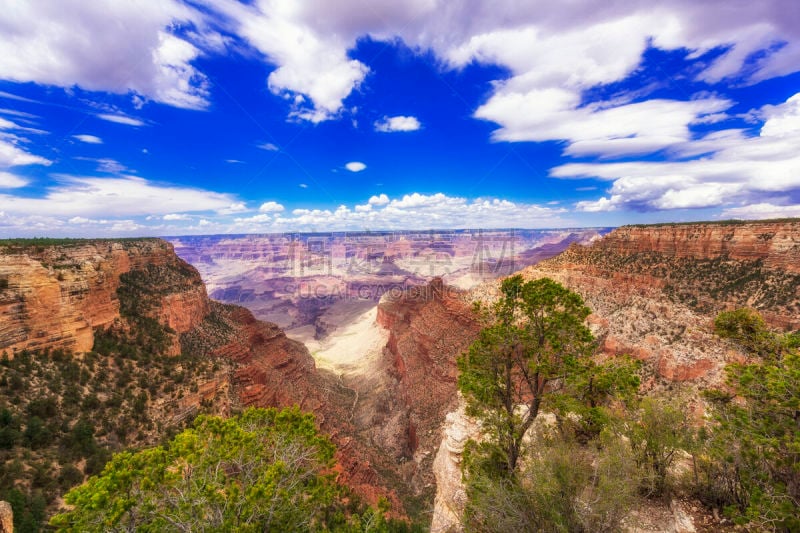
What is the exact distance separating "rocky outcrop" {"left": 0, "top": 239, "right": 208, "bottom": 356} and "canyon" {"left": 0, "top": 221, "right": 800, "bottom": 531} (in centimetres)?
8

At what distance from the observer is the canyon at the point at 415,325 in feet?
67.2

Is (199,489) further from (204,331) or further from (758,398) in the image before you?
(204,331)

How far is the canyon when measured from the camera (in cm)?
Result: 2047

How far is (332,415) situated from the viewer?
3669cm

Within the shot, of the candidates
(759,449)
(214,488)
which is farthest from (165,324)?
(759,449)

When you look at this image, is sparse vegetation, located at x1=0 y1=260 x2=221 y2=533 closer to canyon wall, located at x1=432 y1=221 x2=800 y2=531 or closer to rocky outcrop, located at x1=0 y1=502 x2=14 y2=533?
rocky outcrop, located at x1=0 y1=502 x2=14 y2=533

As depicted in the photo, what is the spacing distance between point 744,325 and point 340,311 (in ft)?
444

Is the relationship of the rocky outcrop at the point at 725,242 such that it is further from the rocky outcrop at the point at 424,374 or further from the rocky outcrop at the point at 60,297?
the rocky outcrop at the point at 60,297

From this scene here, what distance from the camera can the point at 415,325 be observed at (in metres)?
54.8

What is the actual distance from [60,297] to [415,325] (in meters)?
43.5

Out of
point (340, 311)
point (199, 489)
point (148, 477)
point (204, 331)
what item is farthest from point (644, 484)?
point (340, 311)

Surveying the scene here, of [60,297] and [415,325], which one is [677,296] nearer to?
[415,325]

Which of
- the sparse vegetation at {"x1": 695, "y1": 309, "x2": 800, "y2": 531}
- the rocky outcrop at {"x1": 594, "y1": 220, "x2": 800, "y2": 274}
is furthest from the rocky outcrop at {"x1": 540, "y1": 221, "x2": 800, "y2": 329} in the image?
the sparse vegetation at {"x1": 695, "y1": 309, "x2": 800, "y2": 531}

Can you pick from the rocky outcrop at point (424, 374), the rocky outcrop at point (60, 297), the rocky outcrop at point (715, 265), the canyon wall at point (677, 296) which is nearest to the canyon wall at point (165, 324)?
the rocky outcrop at point (60, 297)
